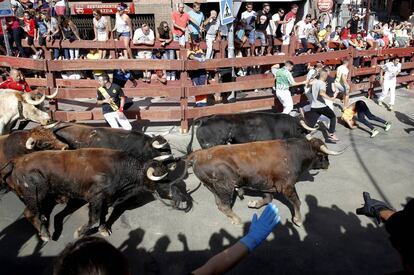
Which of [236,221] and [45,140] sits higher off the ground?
[45,140]

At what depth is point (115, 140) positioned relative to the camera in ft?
22.7

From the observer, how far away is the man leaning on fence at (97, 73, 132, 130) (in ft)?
26.2

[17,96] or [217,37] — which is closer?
[17,96]

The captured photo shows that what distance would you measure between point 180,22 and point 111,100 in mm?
4053

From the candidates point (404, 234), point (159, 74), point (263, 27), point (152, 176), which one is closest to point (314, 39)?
point (263, 27)

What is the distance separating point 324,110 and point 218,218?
4314mm

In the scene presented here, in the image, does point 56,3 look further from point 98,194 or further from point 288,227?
point 288,227

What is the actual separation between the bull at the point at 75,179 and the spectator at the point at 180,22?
601 cm

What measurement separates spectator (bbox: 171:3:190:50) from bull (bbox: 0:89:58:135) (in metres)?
4.63

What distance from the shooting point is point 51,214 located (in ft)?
20.2

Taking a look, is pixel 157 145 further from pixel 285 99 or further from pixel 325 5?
pixel 325 5

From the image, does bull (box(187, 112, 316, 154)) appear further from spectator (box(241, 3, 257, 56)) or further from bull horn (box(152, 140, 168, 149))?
spectator (box(241, 3, 257, 56))

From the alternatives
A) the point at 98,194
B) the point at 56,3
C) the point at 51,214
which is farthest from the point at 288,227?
the point at 56,3

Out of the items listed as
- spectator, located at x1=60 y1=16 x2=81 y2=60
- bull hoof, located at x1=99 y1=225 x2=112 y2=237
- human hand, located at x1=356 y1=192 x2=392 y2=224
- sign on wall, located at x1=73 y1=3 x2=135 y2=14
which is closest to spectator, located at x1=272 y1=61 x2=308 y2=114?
bull hoof, located at x1=99 y1=225 x2=112 y2=237
